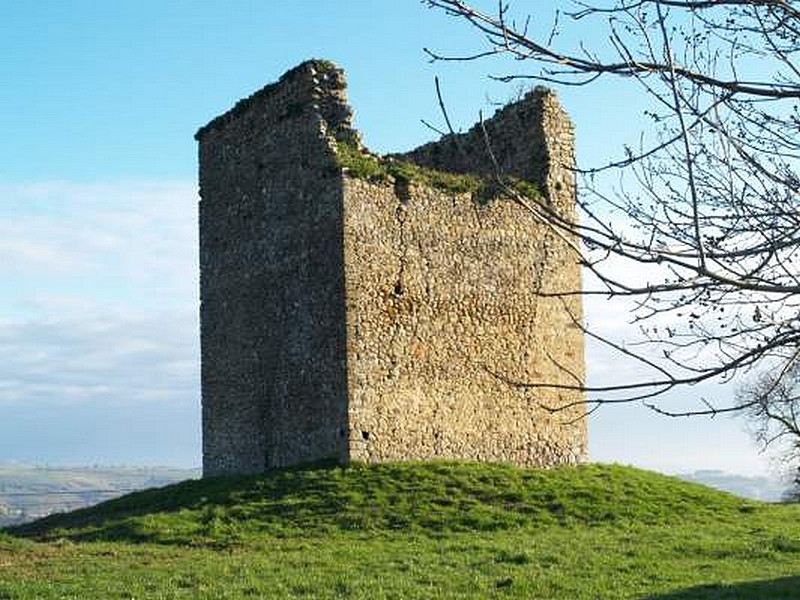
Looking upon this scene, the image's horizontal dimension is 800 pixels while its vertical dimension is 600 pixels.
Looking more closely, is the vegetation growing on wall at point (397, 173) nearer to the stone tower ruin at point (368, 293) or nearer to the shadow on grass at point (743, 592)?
the stone tower ruin at point (368, 293)

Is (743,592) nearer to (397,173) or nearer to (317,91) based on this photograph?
(397,173)

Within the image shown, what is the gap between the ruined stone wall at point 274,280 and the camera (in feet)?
68.7

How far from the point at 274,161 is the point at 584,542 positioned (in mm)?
10361

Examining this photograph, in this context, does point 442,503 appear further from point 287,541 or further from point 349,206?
point 349,206

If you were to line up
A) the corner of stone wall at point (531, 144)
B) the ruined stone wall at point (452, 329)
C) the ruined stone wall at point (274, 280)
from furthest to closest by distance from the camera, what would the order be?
the corner of stone wall at point (531, 144) < the ruined stone wall at point (274, 280) < the ruined stone wall at point (452, 329)

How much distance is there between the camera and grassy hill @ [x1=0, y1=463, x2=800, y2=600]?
12719 mm

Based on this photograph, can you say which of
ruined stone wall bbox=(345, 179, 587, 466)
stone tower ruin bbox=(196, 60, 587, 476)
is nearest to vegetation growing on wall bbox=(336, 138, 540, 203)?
stone tower ruin bbox=(196, 60, 587, 476)

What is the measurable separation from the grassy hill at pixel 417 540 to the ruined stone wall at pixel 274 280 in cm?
157

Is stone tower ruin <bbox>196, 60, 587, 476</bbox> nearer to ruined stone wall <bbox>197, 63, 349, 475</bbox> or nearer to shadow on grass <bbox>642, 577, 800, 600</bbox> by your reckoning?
ruined stone wall <bbox>197, 63, 349, 475</bbox>

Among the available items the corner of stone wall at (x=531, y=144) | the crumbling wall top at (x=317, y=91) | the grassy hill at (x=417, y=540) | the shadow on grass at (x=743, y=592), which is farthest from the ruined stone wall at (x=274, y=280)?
the shadow on grass at (x=743, y=592)

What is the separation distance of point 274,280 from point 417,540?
25.1 feet

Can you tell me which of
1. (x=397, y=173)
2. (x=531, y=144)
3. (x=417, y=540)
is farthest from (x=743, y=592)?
(x=531, y=144)

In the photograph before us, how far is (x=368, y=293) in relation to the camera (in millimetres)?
20953

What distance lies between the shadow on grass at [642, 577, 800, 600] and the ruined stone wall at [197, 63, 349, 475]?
8469mm
